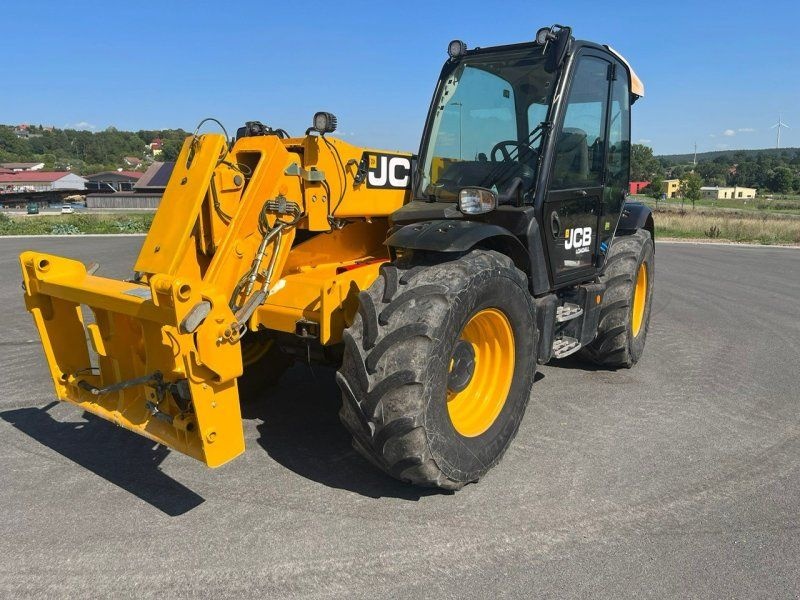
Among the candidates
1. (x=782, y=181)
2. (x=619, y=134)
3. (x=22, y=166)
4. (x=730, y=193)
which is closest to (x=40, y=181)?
(x=22, y=166)

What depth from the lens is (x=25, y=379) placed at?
17.7 feet

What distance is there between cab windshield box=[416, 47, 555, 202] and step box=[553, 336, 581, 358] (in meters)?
1.15

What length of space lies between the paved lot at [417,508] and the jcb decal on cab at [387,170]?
1733 millimetres

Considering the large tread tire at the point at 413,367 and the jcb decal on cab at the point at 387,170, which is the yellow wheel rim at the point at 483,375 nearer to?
the large tread tire at the point at 413,367

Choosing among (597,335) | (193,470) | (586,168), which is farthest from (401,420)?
(597,335)

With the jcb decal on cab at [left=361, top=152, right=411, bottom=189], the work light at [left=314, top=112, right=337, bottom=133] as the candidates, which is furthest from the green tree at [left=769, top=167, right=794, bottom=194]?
the work light at [left=314, top=112, right=337, bottom=133]

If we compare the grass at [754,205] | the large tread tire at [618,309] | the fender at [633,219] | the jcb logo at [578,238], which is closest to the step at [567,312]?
the jcb logo at [578,238]

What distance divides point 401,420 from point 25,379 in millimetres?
4115

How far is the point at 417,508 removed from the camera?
3250mm

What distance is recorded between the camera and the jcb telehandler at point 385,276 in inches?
116

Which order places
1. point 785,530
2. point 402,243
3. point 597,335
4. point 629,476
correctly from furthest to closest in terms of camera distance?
point 597,335
point 629,476
point 402,243
point 785,530

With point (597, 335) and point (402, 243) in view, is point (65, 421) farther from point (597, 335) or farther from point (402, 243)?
point (597, 335)

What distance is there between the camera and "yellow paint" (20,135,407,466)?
297cm

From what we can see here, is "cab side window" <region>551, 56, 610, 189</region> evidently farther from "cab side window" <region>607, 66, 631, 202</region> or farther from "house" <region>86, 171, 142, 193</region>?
"house" <region>86, 171, 142, 193</region>
